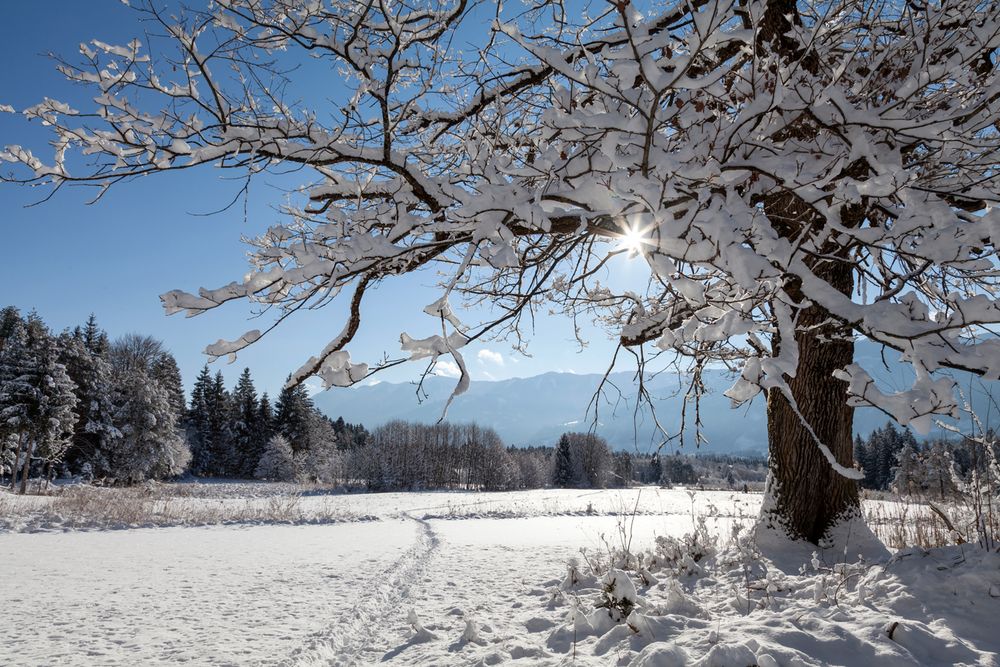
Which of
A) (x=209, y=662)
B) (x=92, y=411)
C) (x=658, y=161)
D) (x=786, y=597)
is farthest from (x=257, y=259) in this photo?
(x=92, y=411)

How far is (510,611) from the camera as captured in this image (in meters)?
4.16

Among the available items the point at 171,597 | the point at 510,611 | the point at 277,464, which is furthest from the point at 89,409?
the point at 510,611

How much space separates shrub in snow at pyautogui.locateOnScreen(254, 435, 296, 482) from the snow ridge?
47534mm

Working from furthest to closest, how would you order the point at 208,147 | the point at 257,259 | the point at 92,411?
the point at 92,411
the point at 257,259
the point at 208,147

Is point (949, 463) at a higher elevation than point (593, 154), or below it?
below

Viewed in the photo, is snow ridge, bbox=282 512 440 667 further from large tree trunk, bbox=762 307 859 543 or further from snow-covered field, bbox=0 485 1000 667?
large tree trunk, bbox=762 307 859 543

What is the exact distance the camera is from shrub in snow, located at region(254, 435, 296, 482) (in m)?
48.8

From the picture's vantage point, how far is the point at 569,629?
3400mm

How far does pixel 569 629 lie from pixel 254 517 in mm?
12366

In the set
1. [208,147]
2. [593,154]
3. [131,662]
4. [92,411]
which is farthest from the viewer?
[92,411]

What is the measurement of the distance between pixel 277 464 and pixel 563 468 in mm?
34462

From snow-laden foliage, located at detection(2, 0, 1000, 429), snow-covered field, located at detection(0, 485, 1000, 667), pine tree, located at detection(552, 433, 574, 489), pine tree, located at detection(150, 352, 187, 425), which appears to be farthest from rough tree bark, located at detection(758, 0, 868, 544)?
pine tree, located at detection(552, 433, 574, 489)

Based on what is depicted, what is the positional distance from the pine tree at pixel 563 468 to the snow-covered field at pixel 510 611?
61.5 meters

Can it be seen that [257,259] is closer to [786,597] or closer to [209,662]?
[209,662]
